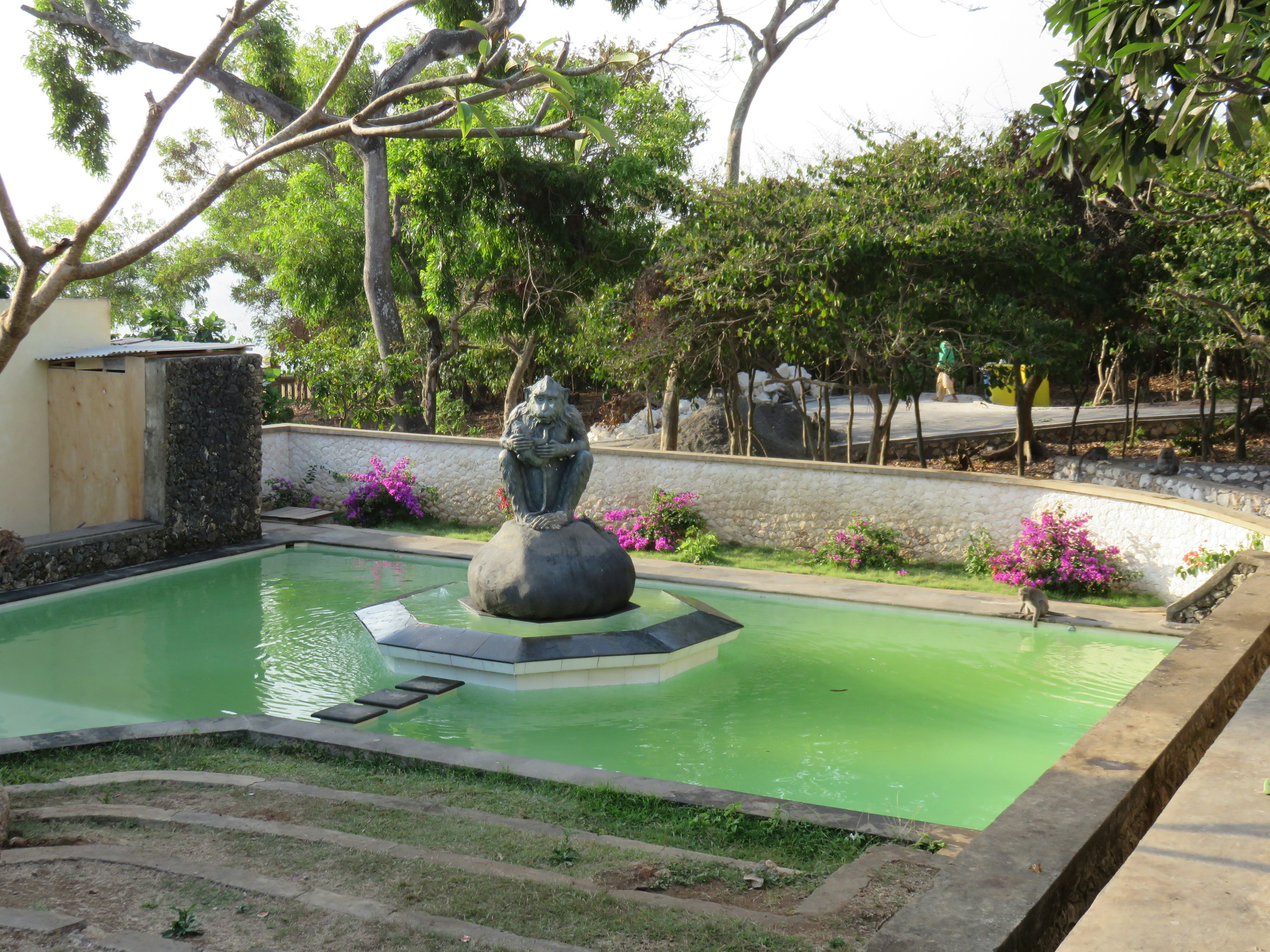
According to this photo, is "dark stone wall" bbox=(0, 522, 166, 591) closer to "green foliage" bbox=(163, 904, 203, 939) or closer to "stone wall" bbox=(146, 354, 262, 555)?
"stone wall" bbox=(146, 354, 262, 555)

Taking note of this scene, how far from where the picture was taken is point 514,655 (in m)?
9.15

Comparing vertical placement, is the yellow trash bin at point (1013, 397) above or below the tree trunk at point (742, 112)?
below

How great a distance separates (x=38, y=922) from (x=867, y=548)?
11411 millimetres

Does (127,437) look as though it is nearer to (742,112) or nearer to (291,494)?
(291,494)

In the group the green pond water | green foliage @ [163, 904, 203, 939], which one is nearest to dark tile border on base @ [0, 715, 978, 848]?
the green pond water

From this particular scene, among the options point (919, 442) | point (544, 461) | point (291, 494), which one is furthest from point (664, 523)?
point (919, 442)

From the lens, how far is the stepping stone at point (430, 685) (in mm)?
8992

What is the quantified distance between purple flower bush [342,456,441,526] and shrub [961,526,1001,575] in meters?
7.91

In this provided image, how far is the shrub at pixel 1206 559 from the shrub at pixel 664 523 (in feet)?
19.9

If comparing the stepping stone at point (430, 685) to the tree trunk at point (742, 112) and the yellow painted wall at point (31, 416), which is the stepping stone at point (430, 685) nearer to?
the yellow painted wall at point (31, 416)

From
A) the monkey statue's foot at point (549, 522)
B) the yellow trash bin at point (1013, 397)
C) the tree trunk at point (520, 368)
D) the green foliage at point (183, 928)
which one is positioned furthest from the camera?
the yellow trash bin at point (1013, 397)

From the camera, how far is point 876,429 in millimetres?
17656

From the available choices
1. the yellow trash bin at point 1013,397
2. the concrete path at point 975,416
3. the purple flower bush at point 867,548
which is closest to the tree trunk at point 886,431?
the purple flower bush at point 867,548

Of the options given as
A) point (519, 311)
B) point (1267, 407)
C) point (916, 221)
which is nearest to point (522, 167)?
point (519, 311)
